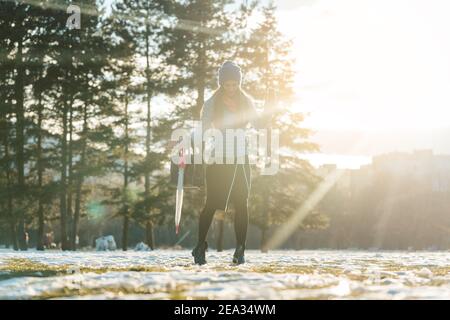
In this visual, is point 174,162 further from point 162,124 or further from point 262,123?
point 162,124

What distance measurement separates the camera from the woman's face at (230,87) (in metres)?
Answer: 9.52

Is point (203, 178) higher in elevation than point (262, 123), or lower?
lower

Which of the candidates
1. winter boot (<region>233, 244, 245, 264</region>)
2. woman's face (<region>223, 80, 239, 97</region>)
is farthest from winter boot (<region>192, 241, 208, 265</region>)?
woman's face (<region>223, 80, 239, 97</region>)

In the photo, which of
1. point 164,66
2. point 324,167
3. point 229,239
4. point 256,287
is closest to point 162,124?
point 164,66

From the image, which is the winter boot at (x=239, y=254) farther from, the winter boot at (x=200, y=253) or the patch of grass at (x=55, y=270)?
the patch of grass at (x=55, y=270)

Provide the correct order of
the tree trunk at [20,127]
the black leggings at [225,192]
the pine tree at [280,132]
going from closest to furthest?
the black leggings at [225,192] < the tree trunk at [20,127] < the pine tree at [280,132]

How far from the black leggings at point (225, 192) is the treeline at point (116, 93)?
25.6 m

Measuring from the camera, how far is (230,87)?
9.55m

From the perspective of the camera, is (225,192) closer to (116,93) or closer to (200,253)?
(200,253)

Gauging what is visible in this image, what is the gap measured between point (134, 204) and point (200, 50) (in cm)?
841

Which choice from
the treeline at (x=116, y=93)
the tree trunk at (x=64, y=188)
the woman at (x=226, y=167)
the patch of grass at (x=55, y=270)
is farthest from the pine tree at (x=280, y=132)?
the patch of grass at (x=55, y=270)

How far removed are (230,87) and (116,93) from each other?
2795cm

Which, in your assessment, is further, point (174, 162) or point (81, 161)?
point (81, 161)
